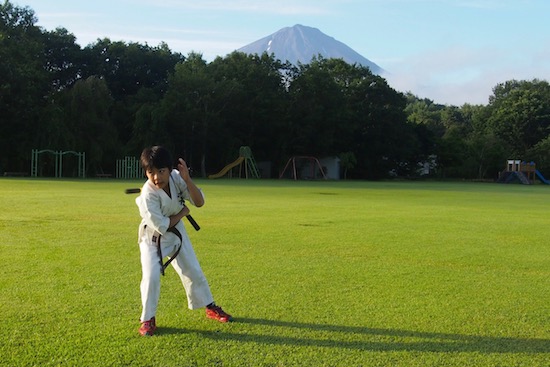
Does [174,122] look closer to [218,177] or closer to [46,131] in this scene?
[218,177]

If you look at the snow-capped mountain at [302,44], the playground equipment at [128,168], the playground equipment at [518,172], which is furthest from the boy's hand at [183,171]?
the snow-capped mountain at [302,44]

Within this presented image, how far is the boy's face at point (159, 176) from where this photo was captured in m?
4.34

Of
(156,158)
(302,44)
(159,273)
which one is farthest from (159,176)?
(302,44)

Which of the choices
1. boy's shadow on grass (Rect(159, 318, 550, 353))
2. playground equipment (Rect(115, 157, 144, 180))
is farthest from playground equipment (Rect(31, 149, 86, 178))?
boy's shadow on grass (Rect(159, 318, 550, 353))

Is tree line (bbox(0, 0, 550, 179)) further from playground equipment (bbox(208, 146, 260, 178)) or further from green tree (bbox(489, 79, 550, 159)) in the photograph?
green tree (bbox(489, 79, 550, 159))

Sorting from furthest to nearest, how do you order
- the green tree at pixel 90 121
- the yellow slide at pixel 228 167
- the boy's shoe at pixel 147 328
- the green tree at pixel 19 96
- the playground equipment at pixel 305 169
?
the playground equipment at pixel 305 169 < the yellow slide at pixel 228 167 < the green tree at pixel 90 121 < the green tree at pixel 19 96 < the boy's shoe at pixel 147 328

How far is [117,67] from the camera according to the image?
4841 cm

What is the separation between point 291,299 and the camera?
519cm

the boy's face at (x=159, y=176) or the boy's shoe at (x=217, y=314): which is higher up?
the boy's face at (x=159, y=176)

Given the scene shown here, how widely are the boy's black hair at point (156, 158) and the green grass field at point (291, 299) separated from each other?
127cm

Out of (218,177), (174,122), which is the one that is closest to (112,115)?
(174,122)

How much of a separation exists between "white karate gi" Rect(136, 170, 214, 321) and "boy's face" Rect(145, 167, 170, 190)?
4 centimetres

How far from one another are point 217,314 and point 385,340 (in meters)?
1.37

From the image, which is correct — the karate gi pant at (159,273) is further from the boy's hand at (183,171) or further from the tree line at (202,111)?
the tree line at (202,111)
